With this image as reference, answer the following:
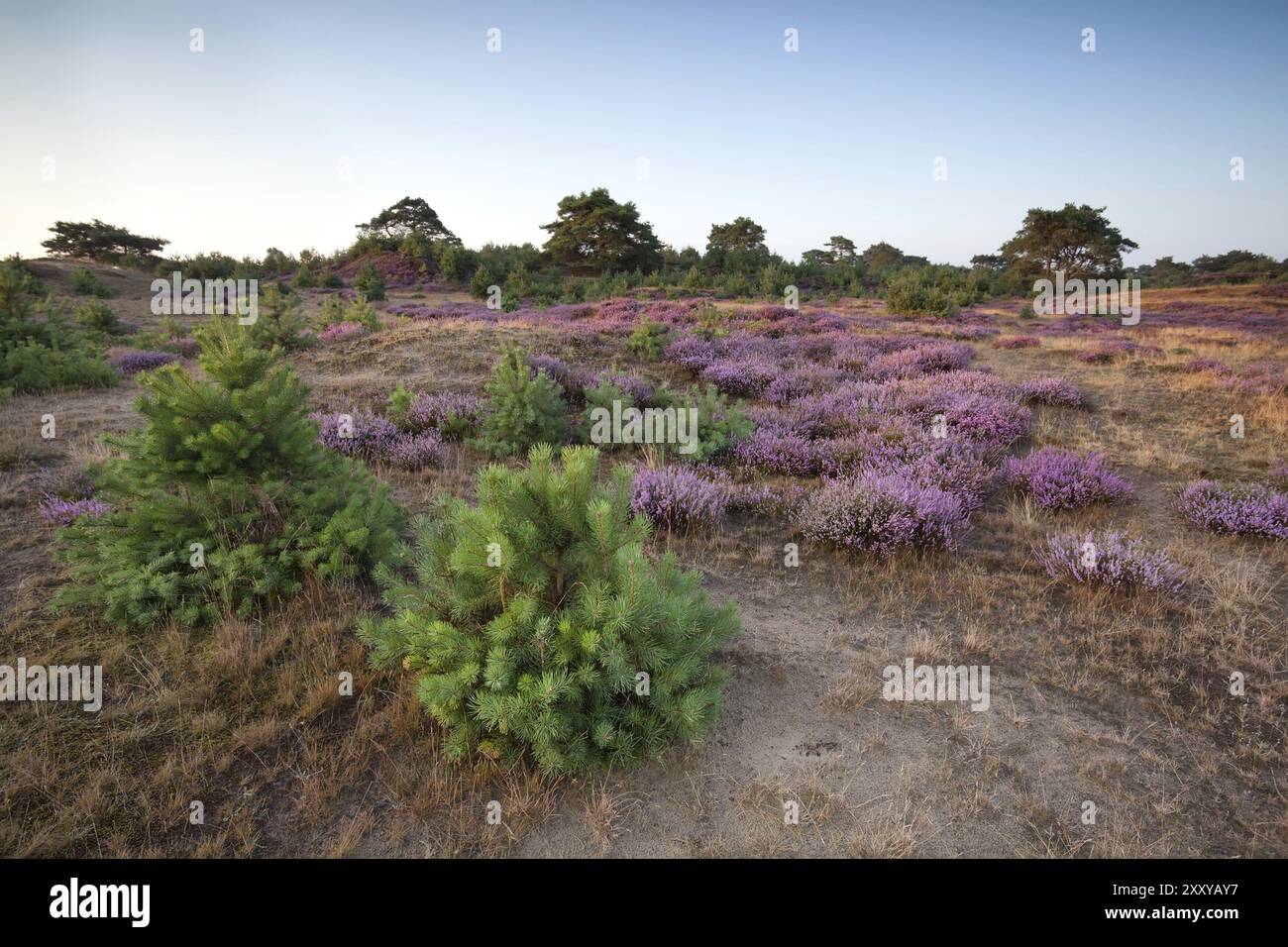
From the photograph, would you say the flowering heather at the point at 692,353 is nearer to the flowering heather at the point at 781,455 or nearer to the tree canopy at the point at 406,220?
the flowering heather at the point at 781,455

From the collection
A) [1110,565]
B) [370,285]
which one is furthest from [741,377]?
[370,285]

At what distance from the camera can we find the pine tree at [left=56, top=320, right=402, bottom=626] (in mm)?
3777

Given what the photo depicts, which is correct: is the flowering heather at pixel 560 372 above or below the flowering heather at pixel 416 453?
above

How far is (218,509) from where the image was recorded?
4.04 m

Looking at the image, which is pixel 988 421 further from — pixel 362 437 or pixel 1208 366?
pixel 362 437

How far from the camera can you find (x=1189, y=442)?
805 cm

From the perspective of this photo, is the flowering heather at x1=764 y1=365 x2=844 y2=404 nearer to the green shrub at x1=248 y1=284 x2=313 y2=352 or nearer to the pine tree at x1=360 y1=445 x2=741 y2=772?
the pine tree at x1=360 y1=445 x2=741 y2=772

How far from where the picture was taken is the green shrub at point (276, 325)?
13789 millimetres

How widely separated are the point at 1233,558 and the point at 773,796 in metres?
5.23

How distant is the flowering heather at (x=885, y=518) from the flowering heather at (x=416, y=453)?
4801mm

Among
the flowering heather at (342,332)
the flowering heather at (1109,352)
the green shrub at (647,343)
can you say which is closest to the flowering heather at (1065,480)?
the green shrub at (647,343)

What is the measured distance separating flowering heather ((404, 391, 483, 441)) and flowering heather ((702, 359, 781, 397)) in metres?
4.73
